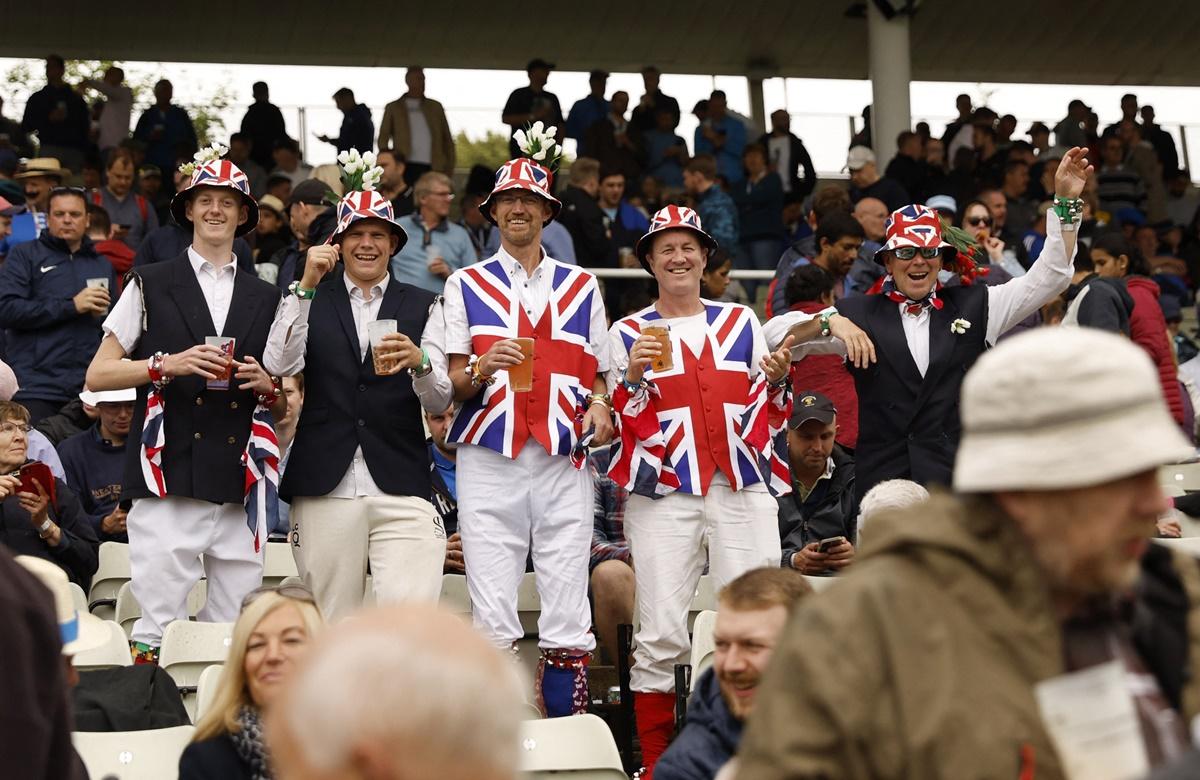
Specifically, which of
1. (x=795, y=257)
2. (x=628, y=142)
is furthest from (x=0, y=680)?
(x=628, y=142)

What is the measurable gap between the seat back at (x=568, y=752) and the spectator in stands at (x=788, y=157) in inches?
429

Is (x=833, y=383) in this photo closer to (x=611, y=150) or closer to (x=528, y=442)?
(x=528, y=442)

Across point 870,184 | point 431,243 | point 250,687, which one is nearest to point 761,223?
point 870,184

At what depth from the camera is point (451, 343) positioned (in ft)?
22.6

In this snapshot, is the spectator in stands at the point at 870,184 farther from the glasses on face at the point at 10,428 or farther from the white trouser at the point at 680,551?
the glasses on face at the point at 10,428

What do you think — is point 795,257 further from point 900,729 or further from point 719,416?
point 900,729

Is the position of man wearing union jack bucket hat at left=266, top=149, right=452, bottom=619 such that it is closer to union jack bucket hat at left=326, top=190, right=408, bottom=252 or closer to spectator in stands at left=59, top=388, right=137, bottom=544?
union jack bucket hat at left=326, top=190, right=408, bottom=252

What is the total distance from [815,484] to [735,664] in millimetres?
3629

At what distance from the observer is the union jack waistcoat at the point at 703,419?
6793 mm

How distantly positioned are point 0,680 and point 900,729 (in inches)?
65.6

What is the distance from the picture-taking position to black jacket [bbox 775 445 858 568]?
7.40 metres

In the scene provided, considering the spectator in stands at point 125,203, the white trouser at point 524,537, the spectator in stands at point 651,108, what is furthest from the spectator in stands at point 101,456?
the spectator in stands at point 651,108

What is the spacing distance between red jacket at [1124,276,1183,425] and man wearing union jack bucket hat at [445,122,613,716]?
388 centimetres

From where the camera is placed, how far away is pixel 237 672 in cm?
450
